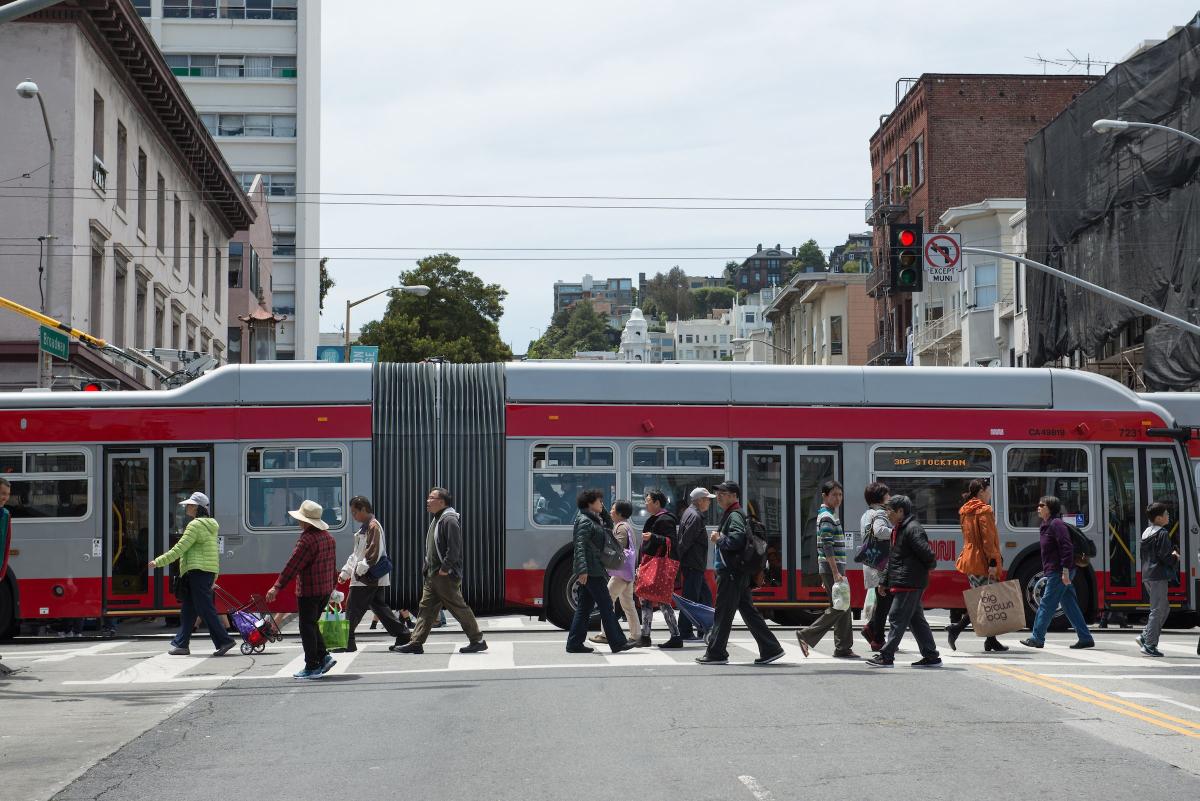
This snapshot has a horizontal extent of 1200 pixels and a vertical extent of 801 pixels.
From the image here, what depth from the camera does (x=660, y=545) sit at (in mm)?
16766

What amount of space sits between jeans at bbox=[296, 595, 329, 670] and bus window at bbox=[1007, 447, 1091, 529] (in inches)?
393

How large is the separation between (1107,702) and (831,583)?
373 cm

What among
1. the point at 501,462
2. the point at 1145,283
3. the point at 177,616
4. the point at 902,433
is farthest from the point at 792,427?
the point at 1145,283

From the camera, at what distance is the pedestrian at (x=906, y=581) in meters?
14.4

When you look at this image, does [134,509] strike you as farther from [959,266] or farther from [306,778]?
[959,266]

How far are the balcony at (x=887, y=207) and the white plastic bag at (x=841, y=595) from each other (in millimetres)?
50078

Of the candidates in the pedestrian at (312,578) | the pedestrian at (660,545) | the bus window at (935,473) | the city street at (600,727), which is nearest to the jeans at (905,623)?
the city street at (600,727)

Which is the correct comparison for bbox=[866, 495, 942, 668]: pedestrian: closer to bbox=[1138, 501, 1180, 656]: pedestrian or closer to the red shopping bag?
the red shopping bag

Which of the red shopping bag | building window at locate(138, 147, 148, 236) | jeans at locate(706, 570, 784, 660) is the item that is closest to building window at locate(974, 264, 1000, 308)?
building window at locate(138, 147, 148, 236)

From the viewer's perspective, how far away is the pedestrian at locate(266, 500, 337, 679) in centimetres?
1409

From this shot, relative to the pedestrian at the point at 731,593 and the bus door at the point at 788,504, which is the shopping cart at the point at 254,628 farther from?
the bus door at the point at 788,504

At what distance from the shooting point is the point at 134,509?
1955 cm

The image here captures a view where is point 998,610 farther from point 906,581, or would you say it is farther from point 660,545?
point 660,545

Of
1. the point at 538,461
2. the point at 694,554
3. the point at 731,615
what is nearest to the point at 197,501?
the point at 538,461
